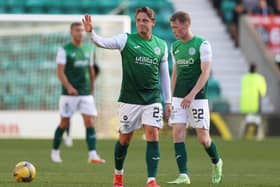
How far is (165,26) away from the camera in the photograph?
107 feet

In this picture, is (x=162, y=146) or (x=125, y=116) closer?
(x=125, y=116)

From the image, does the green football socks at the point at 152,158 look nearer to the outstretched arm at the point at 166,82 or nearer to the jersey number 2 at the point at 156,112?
the jersey number 2 at the point at 156,112

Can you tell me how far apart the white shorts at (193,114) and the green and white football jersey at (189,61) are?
3.6 inches

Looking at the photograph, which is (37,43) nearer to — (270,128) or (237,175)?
(270,128)

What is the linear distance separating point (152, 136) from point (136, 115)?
0.35 m

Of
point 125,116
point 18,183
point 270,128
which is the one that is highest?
point 125,116

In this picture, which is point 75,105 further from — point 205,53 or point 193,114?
point 205,53

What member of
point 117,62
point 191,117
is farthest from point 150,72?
point 117,62

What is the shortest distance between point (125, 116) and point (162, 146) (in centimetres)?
1118

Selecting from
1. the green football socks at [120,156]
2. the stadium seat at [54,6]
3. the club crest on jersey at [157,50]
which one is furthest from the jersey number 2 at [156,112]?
the stadium seat at [54,6]

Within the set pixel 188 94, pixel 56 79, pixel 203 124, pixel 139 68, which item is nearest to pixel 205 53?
pixel 188 94

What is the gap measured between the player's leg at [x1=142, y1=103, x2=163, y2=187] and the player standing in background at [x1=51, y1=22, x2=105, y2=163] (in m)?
5.99

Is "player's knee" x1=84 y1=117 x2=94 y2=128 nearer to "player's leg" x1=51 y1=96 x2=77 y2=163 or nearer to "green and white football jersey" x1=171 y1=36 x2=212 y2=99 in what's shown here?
"player's leg" x1=51 y1=96 x2=77 y2=163

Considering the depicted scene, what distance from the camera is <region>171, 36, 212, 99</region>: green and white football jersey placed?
13.6m
